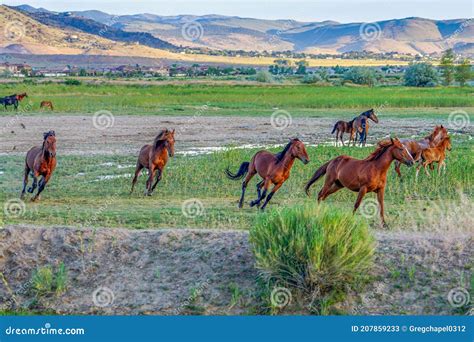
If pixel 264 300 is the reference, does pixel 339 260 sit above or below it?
above

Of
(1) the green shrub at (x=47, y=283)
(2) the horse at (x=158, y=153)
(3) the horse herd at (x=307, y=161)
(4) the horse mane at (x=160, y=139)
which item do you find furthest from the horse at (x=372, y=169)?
(4) the horse mane at (x=160, y=139)

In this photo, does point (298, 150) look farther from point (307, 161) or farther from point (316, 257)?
point (316, 257)

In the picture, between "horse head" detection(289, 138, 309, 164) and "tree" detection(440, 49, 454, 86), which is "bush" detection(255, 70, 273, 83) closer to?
"tree" detection(440, 49, 454, 86)

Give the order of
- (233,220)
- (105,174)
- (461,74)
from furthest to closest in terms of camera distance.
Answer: (461,74), (105,174), (233,220)

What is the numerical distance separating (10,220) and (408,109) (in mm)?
35458

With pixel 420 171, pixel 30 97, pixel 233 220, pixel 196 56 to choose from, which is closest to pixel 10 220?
pixel 233 220

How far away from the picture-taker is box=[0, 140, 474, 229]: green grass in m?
13.2

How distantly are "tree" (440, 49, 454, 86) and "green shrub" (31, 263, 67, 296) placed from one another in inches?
2737

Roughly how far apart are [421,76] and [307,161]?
→ 6514 cm

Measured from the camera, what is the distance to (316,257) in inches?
332

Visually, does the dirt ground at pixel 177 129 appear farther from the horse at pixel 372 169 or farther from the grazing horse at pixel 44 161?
the horse at pixel 372 169

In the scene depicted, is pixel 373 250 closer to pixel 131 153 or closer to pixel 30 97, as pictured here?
pixel 131 153

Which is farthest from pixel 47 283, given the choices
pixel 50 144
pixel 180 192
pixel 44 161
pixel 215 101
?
pixel 215 101

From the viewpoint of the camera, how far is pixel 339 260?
27.8 ft
